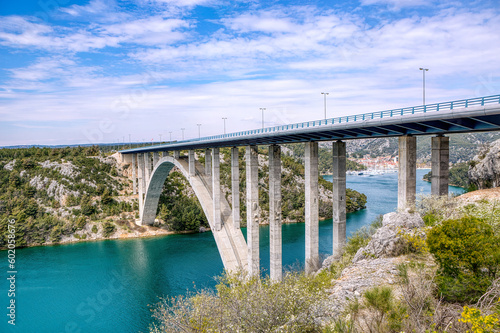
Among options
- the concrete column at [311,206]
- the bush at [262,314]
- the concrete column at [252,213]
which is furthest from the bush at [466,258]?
the concrete column at [252,213]

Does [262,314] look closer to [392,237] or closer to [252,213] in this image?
[392,237]

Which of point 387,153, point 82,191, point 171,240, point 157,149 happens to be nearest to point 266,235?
point 171,240

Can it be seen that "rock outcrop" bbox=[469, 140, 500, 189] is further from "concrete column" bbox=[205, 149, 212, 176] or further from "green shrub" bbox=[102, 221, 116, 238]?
"green shrub" bbox=[102, 221, 116, 238]

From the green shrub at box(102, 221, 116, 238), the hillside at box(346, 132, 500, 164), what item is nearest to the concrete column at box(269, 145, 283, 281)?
the green shrub at box(102, 221, 116, 238)

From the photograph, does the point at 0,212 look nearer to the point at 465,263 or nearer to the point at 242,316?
the point at 242,316

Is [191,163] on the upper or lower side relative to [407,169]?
upper

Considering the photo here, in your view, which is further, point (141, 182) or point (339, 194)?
point (141, 182)

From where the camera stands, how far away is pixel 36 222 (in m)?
43.9

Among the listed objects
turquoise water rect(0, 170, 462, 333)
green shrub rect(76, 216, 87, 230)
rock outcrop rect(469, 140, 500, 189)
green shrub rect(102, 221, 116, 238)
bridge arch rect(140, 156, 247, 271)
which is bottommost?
turquoise water rect(0, 170, 462, 333)

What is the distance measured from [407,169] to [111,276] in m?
28.3

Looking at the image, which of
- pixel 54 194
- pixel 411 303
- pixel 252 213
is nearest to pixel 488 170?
pixel 252 213

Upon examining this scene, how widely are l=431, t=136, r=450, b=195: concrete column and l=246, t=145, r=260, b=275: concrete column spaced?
37.9ft

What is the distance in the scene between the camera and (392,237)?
41.5 feet

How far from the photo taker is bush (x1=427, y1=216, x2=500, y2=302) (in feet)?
25.2
